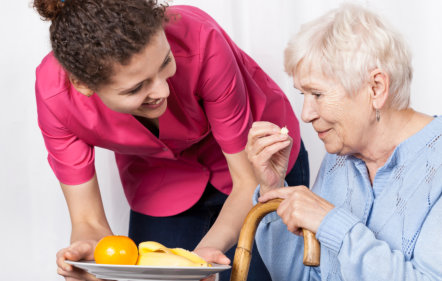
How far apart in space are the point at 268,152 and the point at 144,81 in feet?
1.18

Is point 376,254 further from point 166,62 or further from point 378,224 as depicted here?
point 166,62

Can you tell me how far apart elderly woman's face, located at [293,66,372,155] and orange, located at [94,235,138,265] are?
0.54 metres

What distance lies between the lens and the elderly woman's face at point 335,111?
150 cm

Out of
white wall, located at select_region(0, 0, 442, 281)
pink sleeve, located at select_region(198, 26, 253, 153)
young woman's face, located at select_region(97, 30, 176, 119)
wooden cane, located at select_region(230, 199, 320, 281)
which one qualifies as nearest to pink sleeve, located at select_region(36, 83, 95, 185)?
young woman's face, located at select_region(97, 30, 176, 119)

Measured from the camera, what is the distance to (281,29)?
8.72 ft

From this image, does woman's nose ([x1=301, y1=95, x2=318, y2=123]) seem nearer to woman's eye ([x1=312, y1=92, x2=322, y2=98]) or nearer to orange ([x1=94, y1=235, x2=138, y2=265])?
woman's eye ([x1=312, y1=92, x2=322, y2=98])

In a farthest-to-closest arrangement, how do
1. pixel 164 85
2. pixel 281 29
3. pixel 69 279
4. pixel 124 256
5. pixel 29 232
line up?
pixel 29 232 < pixel 281 29 < pixel 69 279 < pixel 164 85 < pixel 124 256

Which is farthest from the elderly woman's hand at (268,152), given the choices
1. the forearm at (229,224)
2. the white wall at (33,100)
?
the white wall at (33,100)

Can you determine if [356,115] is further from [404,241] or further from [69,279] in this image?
[69,279]

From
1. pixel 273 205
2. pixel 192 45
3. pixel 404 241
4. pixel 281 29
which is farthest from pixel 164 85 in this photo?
pixel 281 29

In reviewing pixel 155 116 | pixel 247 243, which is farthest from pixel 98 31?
pixel 247 243

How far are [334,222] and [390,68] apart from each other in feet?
1.25

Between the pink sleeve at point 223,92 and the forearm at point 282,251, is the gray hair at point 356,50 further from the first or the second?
the forearm at point 282,251

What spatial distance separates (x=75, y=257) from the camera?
58.7 inches
